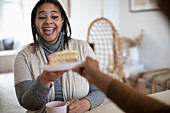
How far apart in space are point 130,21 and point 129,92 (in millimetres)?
3164

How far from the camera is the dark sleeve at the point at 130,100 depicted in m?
0.48

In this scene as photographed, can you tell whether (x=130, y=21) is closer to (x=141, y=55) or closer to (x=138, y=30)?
(x=138, y=30)

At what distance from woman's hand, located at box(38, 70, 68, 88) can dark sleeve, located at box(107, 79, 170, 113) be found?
0.23m

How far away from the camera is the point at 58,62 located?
26.7 inches

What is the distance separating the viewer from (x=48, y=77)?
0.68m

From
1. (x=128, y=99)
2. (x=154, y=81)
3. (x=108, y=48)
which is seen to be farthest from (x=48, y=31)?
(x=108, y=48)

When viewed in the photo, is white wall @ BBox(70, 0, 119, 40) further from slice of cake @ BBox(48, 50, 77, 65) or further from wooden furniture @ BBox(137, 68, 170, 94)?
slice of cake @ BBox(48, 50, 77, 65)

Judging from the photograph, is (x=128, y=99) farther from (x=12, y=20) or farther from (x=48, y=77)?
(x=12, y=20)

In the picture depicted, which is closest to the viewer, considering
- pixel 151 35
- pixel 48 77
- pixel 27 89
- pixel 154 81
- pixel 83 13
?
pixel 48 77

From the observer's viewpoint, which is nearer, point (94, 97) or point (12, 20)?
point (94, 97)

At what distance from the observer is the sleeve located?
0.75 meters

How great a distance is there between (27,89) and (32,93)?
0.30 feet

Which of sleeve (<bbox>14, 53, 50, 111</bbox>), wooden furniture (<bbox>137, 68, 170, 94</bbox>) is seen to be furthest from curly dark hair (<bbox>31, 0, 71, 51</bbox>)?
wooden furniture (<bbox>137, 68, 170, 94</bbox>)

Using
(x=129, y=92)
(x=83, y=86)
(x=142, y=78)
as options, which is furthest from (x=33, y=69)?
(x=142, y=78)
